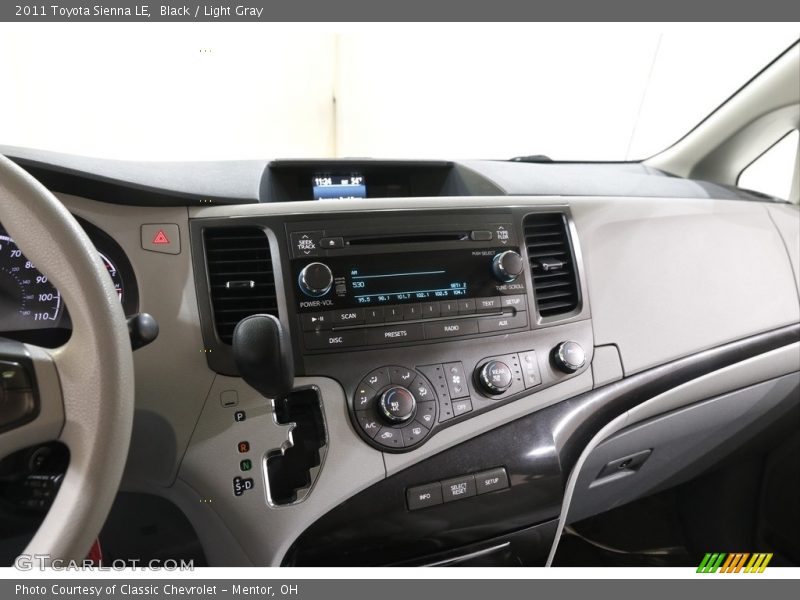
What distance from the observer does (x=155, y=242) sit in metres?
1.02

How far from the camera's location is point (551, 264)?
1229mm

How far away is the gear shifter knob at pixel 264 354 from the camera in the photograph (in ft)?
2.86

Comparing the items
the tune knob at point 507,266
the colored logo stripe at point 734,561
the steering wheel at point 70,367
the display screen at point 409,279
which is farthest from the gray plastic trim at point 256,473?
the colored logo stripe at point 734,561

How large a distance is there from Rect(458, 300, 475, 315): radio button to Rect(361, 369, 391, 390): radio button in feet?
0.67

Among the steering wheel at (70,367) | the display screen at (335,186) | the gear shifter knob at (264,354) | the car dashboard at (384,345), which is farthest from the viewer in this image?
the display screen at (335,186)

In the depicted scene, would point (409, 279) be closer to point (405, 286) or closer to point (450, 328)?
point (405, 286)

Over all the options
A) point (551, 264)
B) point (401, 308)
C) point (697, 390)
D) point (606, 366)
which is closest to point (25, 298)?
point (401, 308)

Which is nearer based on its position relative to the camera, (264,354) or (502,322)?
(264,354)

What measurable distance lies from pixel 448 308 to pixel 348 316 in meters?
0.21

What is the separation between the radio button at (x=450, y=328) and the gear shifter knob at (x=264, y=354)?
0.30m

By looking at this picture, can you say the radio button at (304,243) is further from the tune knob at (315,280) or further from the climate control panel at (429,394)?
the climate control panel at (429,394)

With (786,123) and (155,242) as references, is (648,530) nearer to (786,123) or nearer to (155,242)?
(786,123)

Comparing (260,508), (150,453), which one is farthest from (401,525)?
(150,453)
